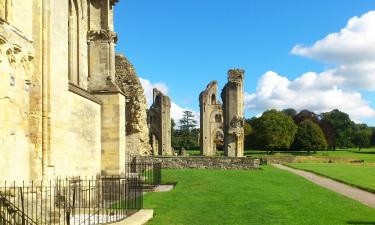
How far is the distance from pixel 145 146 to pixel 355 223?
2522cm

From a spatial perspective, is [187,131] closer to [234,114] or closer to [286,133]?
[286,133]

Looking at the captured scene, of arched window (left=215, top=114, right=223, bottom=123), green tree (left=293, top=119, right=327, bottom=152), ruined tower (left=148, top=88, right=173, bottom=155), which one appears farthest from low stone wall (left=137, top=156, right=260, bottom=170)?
green tree (left=293, top=119, right=327, bottom=152)

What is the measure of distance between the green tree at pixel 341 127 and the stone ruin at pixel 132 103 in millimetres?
74156

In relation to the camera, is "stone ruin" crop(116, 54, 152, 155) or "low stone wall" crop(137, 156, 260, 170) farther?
"low stone wall" crop(137, 156, 260, 170)

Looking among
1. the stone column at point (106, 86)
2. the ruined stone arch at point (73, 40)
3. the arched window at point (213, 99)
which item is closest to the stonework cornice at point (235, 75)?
the stone column at point (106, 86)

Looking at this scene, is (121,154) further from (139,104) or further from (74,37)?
(139,104)

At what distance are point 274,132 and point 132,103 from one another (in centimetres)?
4247

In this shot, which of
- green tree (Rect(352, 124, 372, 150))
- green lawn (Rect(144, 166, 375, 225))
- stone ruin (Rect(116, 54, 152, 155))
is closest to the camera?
green lawn (Rect(144, 166, 375, 225))

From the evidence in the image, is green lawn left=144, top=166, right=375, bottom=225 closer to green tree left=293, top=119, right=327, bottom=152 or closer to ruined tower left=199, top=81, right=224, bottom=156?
ruined tower left=199, top=81, right=224, bottom=156

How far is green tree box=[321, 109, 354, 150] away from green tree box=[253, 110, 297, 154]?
30.7m

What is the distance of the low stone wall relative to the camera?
109 feet

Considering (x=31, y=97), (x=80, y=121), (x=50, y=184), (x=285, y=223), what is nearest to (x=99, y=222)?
(x=50, y=184)

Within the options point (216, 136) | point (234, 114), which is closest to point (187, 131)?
point (216, 136)

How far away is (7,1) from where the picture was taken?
999 cm
